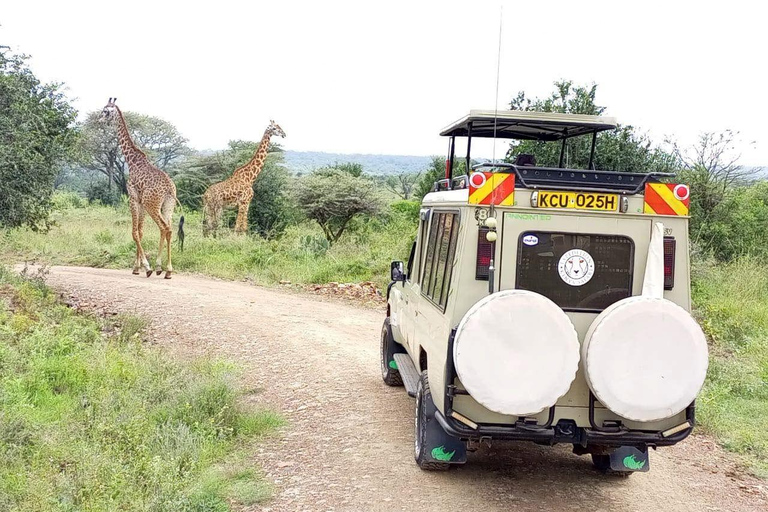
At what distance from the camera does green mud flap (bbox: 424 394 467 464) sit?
5055mm

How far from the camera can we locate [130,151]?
50.0 ft

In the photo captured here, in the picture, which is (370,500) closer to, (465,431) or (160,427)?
(465,431)

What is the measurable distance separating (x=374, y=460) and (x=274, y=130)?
14.2 meters

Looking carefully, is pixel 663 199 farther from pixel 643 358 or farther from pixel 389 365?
pixel 389 365

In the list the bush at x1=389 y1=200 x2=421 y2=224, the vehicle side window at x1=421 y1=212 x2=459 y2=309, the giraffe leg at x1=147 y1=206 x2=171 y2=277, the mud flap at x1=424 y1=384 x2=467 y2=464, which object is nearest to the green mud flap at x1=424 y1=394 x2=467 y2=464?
the mud flap at x1=424 y1=384 x2=467 y2=464

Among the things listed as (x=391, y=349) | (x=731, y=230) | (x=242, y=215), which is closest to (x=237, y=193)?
(x=242, y=215)

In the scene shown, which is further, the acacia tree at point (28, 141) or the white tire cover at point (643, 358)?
the acacia tree at point (28, 141)

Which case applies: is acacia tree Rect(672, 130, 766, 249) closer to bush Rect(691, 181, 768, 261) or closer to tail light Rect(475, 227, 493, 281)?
bush Rect(691, 181, 768, 261)

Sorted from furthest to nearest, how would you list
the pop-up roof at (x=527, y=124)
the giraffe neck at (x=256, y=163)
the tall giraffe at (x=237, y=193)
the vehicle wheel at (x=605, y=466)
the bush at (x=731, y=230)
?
the giraffe neck at (x=256, y=163) → the tall giraffe at (x=237, y=193) → the bush at (x=731, y=230) → the pop-up roof at (x=527, y=124) → the vehicle wheel at (x=605, y=466)

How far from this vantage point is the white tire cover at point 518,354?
4.21m

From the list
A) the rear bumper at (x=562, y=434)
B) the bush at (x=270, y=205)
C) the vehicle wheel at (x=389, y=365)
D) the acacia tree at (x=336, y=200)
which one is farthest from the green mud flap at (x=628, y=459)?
the bush at (x=270, y=205)

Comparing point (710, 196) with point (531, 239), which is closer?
point (531, 239)

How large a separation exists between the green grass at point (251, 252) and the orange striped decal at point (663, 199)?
31.6ft

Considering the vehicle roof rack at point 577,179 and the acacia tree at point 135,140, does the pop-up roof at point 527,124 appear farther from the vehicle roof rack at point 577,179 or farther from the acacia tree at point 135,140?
the acacia tree at point 135,140
